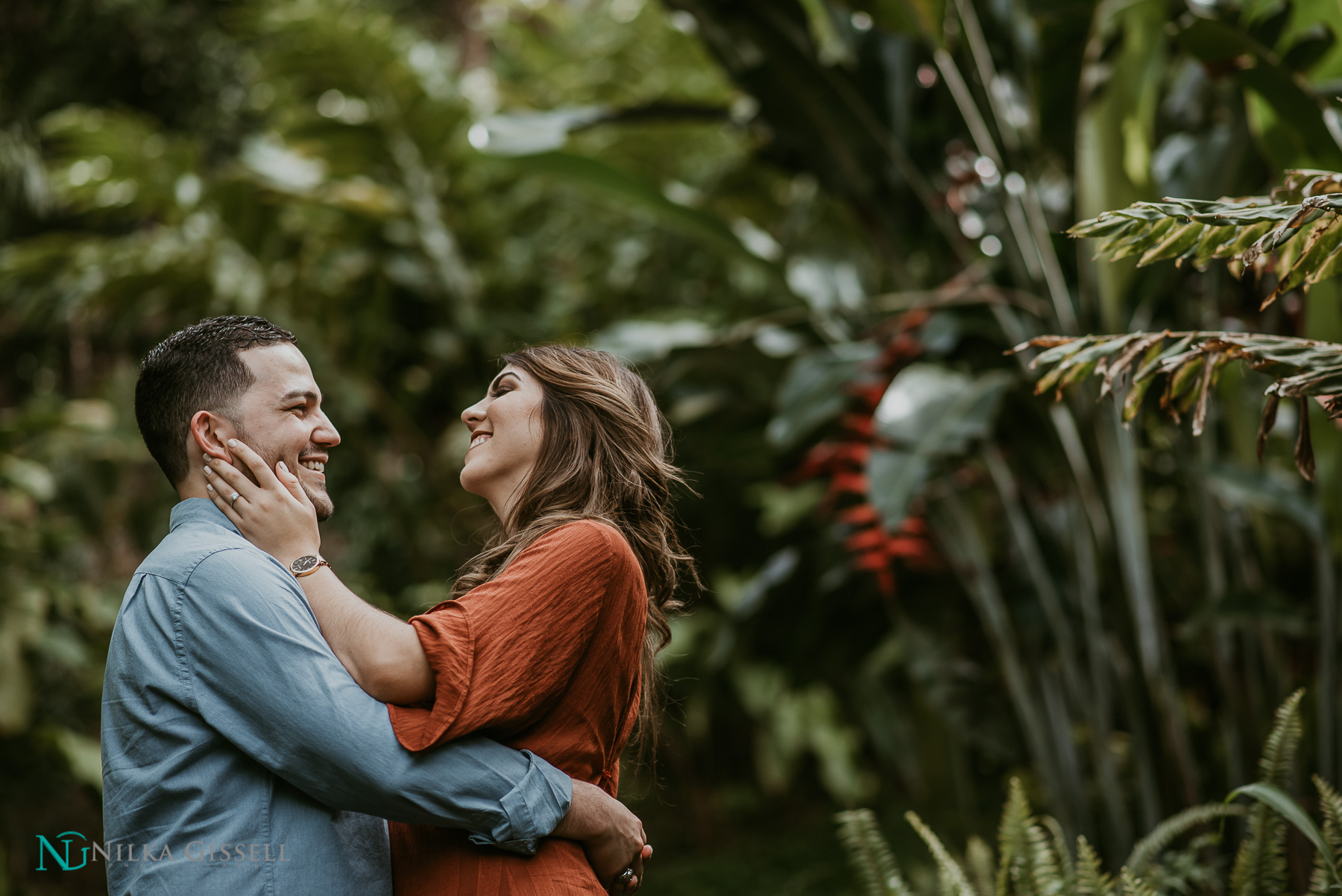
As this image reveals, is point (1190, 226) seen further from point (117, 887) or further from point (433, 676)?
point (117, 887)

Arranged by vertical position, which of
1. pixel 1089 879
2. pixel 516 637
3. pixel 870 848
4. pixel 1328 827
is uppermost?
pixel 516 637

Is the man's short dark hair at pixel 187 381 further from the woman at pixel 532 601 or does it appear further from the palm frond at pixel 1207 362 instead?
the palm frond at pixel 1207 362

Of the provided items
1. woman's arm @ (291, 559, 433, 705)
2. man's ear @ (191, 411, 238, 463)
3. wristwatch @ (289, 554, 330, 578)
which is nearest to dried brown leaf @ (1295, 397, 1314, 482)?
woman's arm @ (291, 559, 433, 705)

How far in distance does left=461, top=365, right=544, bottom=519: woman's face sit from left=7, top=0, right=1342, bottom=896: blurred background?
0.52 meters

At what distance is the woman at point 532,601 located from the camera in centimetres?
118

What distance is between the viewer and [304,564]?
127cm

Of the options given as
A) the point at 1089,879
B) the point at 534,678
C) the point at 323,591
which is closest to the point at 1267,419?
the point at 1089,879

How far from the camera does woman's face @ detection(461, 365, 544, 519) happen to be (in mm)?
1437

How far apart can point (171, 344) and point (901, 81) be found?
2.57 metres

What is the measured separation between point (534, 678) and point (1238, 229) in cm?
120

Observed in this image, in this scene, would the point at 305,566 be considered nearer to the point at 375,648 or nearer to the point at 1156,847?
the point at 375,648

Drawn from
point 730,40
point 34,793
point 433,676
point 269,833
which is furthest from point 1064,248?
point 34,793

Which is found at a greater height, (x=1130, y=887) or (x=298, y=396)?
(x=298, y=396)

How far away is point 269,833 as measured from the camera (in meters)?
1.18
